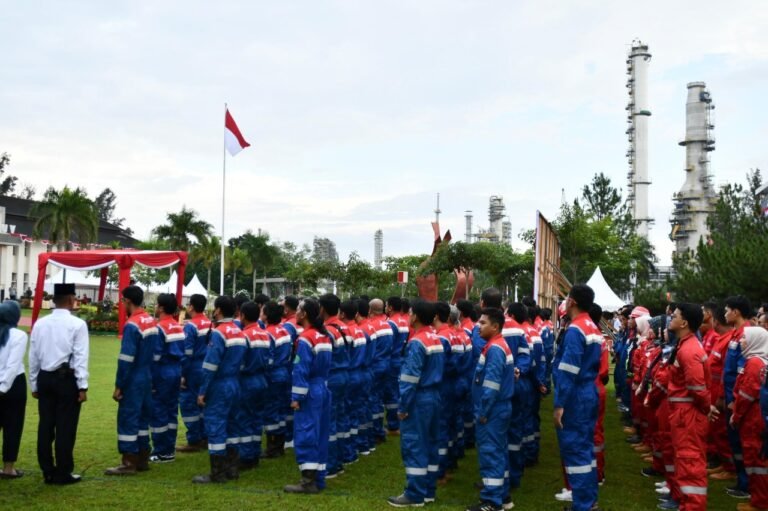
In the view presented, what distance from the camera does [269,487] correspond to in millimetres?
7660

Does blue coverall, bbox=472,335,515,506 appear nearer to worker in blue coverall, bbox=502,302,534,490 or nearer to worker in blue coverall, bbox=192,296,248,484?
worker in blue coverall, bbox=502,302,534,490

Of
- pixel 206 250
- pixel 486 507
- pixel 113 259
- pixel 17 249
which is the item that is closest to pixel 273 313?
pixel 486 507

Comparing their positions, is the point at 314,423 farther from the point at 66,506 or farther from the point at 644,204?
the point at 644,204

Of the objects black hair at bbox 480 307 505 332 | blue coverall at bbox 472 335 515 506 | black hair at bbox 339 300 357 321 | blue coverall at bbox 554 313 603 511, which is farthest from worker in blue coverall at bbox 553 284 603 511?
black hair at bbox 339 300 357 321

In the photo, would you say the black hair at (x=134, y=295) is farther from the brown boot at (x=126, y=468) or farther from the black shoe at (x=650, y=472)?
the black shoe at (x=650, y=472)

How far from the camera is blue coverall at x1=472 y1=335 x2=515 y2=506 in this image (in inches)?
266

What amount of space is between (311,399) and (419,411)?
1.15 meters

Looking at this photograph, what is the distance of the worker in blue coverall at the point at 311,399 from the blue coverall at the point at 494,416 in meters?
1.65

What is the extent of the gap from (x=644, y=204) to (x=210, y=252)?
3562 cm

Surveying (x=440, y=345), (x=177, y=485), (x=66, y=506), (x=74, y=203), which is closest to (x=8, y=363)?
(x=66, y=506)

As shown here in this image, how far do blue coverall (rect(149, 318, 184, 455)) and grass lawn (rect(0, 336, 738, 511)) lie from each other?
0.41 meters

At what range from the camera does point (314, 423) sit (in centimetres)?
739

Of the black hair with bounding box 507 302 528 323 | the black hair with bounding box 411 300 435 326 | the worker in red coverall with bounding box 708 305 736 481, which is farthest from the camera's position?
the black hair with bounding box 507 302 528 323

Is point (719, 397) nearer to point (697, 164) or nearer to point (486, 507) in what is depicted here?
point (486, 507)
